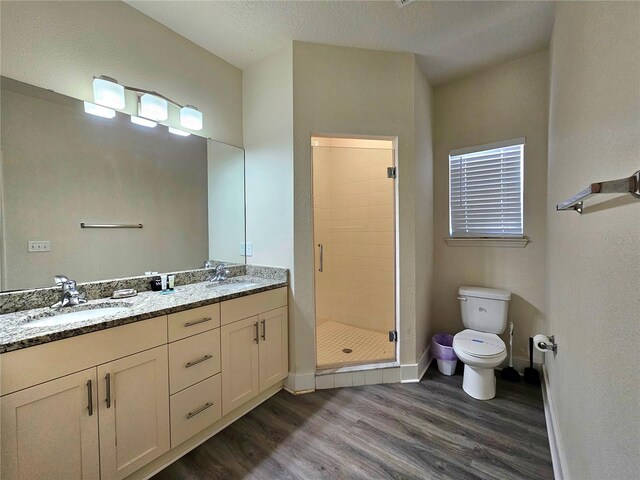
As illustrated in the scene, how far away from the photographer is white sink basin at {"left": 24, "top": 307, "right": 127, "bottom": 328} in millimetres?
1283

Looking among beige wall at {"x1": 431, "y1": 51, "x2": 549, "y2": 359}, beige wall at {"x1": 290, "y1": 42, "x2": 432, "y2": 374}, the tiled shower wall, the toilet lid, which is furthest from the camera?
the tiled shower wall

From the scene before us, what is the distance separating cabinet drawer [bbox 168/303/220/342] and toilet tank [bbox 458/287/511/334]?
2139 millimetres

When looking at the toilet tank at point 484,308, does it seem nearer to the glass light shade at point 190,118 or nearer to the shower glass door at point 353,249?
the shower glass door at point 353,249

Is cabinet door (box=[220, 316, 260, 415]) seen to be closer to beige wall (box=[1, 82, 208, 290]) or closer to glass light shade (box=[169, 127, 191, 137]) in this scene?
beige wall (box=[1, 82, 208, 290])

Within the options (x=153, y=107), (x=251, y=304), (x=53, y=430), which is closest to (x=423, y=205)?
(x=251, y=304)

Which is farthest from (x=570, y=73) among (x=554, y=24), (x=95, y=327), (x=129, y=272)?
(x=129, y=272)

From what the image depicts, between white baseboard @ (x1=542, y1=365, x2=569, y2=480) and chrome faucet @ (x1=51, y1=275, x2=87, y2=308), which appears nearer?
white baseboard @ (x1=542, y1=365, x2=569, y2=480)

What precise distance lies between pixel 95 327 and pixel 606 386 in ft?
6.13

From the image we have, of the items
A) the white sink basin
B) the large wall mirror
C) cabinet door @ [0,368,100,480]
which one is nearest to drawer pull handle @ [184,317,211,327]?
the white sink basin

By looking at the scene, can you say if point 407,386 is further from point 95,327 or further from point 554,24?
point 554,24

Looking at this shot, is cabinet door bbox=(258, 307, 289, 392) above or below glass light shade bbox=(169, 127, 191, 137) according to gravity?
below

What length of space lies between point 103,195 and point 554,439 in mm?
3120

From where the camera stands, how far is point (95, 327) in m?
1.19

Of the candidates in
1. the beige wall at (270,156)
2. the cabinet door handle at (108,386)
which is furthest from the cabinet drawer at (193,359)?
the beige wall at (270,156)
